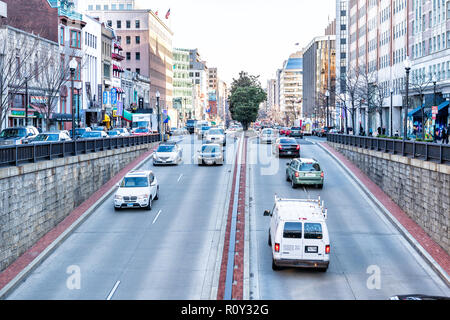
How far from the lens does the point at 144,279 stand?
20.6 metres

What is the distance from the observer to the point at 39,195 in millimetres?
27141

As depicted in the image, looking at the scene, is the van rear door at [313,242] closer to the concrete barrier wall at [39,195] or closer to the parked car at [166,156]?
the concrete barrier wall at [39,195]

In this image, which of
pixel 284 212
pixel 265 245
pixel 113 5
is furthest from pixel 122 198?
pixel 113 5

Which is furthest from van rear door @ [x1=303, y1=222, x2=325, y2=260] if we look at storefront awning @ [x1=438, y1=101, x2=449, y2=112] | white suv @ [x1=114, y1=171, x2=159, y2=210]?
storefront awning @ [x1=438, y1=101, x2=449, y2=112]

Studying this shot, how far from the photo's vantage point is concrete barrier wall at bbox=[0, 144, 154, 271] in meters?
23.2

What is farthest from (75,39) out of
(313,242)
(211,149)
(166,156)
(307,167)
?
(313,242)

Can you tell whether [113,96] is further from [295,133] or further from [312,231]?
[312,231]

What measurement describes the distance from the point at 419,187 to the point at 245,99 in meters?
→ 91.5

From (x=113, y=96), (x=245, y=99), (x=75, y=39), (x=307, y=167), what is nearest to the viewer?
(x=307, y=167)

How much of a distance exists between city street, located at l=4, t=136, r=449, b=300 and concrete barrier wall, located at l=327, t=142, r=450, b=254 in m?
1.43

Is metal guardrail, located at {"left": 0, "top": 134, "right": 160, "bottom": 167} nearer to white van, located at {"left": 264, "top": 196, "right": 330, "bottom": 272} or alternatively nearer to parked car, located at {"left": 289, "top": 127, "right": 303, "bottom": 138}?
white van, located at {"left": 264, "top": 196, "right": 330, "bottom": 272}

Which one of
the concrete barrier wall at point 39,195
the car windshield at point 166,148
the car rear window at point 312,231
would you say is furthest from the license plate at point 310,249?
the car windshield at point 166,148
